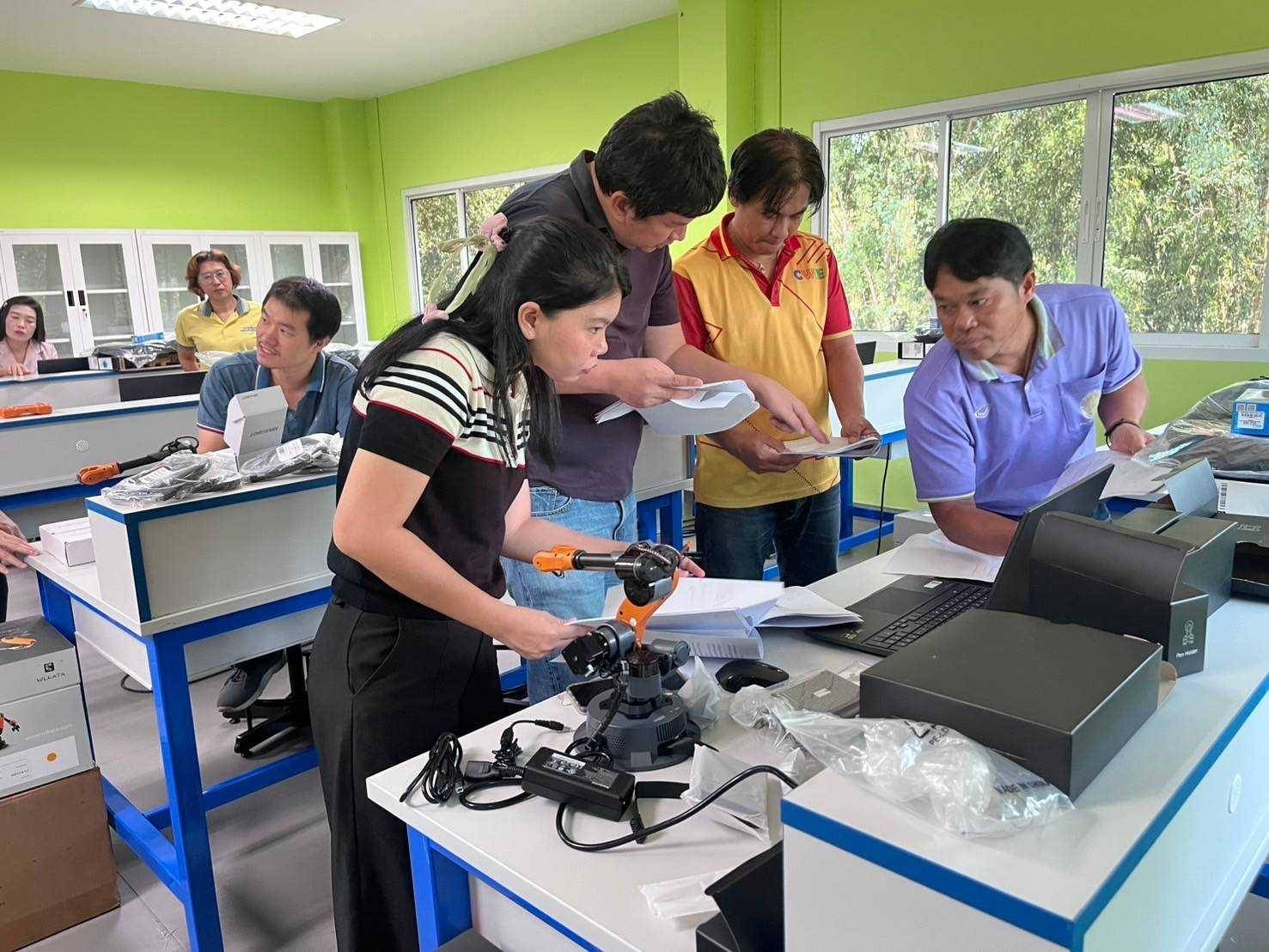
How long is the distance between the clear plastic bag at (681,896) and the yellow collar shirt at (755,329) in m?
1.23

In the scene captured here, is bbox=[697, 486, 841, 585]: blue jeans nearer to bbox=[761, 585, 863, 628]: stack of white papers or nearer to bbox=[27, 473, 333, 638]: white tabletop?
bbox=[761, 585, 863, 628]: stack of white papers

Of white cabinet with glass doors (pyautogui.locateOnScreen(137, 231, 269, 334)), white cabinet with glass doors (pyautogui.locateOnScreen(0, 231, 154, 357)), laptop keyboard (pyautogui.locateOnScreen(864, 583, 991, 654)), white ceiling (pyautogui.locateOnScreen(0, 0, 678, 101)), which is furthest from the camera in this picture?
white cabinet with glass doors (pyautogui.locateOnScreen(137, 231, 269, 334))

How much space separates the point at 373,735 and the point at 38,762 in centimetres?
108

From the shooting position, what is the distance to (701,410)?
4.98ft

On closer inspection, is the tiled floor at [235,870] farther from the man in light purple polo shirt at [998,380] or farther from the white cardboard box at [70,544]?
the man in light purple polo shirt at [998,380]

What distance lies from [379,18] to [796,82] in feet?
8.84

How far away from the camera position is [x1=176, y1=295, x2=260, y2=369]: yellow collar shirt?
4.78 metres

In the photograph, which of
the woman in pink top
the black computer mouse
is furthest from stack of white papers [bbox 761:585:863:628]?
the woman in pink top

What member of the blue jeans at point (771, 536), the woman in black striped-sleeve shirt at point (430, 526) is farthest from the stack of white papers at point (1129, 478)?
the woman in black striped-sleeve shirt at point (430, 526)

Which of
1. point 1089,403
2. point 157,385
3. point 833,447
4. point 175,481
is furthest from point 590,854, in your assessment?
point 157,385

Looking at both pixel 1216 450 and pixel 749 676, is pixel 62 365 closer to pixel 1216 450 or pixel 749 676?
pixel 749 676

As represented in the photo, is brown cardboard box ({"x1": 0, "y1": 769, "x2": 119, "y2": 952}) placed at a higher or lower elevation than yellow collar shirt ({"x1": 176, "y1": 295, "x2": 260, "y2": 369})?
lower

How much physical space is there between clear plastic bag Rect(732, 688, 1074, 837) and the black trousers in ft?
2.15

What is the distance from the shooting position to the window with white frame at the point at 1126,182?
3.89 metres
